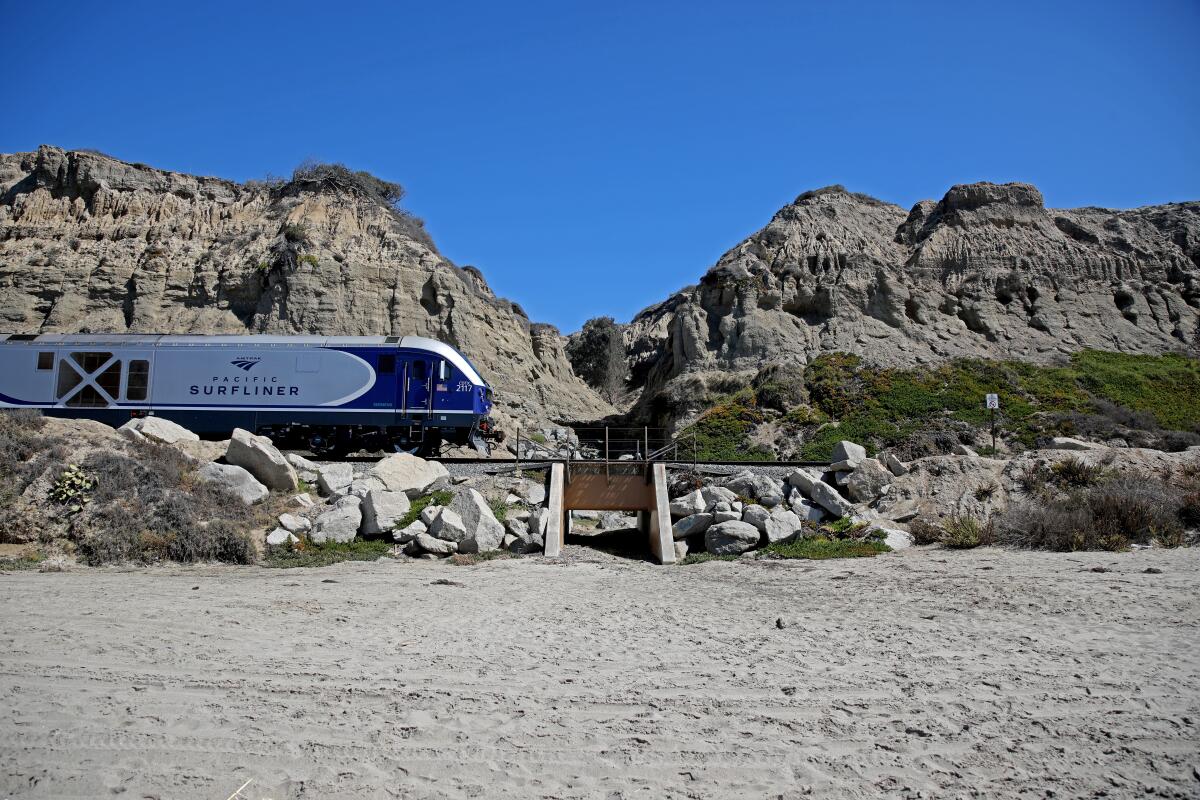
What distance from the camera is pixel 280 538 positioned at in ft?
45.6

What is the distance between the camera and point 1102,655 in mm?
7035

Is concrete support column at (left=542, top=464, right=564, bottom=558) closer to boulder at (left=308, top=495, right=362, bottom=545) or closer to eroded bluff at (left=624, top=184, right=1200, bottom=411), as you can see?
boulder at (left=308, top=495, right=362, bottom=545)

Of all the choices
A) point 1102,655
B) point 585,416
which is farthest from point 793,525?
point 585,416

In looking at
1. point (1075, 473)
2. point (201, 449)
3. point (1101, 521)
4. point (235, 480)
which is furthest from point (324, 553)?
point (1075, 473)

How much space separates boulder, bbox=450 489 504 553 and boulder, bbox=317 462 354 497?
2862 mm

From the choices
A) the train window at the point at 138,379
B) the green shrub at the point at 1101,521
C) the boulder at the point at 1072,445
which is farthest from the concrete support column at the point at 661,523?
the train window at the point at 138,379

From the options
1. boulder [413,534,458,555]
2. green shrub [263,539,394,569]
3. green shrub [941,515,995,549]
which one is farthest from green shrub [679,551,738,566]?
green shrub [263,539,394,569]

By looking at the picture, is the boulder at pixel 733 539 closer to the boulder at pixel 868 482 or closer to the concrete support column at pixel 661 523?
the concrete support column at pixel 661 523

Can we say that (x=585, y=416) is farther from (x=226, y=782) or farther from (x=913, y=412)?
(x=226, y=782)

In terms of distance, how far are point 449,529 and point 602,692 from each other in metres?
8.95

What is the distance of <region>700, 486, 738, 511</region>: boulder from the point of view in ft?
54.3

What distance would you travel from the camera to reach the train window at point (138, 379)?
858 inches

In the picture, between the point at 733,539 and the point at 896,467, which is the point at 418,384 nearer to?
the point at 733,539

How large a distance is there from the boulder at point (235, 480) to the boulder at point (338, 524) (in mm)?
1553
